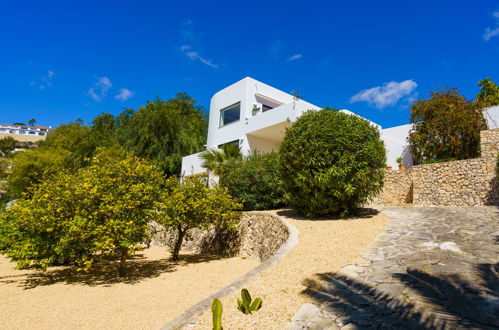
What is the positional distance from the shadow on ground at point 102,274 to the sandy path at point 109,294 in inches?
0.9

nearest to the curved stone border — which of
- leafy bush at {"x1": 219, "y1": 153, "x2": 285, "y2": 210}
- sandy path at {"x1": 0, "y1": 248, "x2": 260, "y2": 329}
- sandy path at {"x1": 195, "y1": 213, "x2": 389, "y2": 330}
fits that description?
sandy path at {"x1": 195, "y1": 213, "x2": 389, "y2": 330}

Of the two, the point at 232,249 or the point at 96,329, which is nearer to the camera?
the point at 96,329

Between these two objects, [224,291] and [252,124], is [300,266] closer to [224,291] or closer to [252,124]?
[224,291]

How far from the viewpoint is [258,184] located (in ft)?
41.5

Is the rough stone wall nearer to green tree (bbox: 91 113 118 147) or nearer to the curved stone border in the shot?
the curved stone border

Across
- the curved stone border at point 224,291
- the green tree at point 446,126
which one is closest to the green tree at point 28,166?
the curved stone border at point 224,291

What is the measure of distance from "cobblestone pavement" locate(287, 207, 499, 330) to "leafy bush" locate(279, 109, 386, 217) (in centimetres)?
252

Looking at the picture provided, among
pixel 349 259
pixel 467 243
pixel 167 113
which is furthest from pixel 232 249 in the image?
pixel 167 113

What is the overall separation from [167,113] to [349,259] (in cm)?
2384

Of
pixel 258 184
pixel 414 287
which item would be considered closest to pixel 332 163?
pixel 258 184

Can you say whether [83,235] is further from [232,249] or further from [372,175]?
[372,175]

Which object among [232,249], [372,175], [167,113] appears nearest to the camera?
[372,175]

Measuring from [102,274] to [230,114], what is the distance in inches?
547

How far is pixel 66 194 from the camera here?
270 inches
